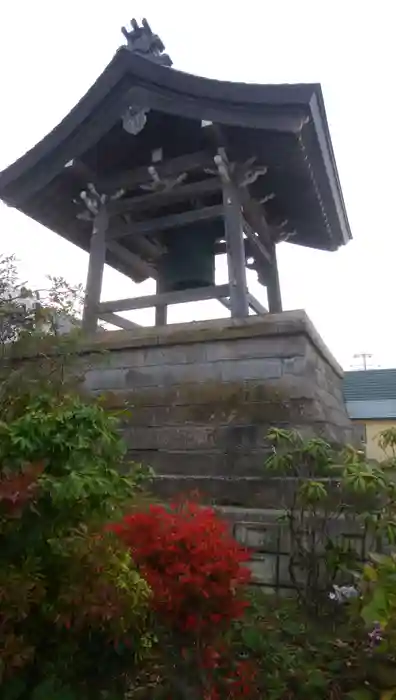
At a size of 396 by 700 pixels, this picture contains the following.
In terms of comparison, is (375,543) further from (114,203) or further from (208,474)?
(114,203)

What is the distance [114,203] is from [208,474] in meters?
2.89

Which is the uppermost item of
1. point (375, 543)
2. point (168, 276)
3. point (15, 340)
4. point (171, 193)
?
point (171, 193)

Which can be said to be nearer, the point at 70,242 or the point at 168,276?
the point at 168,276

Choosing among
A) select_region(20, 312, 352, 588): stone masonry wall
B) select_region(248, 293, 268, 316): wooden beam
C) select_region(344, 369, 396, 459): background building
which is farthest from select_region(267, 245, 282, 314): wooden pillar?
select_region(344, 369, 396, 459): background building

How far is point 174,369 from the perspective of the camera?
13.6 feet

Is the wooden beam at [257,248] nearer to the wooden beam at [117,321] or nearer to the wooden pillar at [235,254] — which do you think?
the wooden pillar at [235,254]

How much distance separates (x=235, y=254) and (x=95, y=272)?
1424 mm

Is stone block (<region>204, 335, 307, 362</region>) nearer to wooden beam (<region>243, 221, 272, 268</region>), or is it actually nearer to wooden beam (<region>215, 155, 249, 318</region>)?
wooden beam (<region>215, 155, 249, 318</region>)

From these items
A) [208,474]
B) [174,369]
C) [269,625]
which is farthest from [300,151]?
[269,625]

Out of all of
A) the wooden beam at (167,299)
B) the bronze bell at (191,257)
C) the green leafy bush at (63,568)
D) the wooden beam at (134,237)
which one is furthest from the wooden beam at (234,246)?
the green leafy bush at (63,568)

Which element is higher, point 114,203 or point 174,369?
point 114,203

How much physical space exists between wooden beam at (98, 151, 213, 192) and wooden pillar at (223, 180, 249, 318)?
33cm

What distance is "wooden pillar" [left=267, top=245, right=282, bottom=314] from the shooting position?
19.0 ft

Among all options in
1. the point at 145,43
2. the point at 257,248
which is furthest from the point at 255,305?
the point at 145,43
